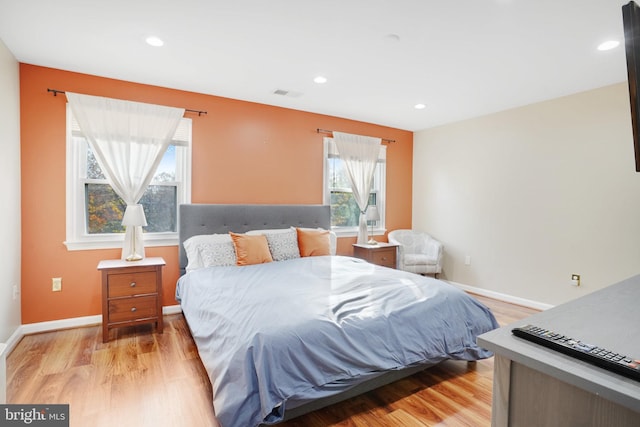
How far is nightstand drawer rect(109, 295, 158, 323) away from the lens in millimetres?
2945

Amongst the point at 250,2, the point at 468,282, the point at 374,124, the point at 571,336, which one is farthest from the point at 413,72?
the point at 468,282

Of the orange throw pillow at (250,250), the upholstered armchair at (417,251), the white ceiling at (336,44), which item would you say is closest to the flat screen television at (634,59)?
the white ceiling at (336,44)

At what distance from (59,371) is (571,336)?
10.2 ft

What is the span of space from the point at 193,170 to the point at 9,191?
1.56 metres

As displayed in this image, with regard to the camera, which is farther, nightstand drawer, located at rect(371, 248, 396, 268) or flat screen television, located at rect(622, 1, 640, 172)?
nightstand drawer, located at rect(371, 248, 396, 268)

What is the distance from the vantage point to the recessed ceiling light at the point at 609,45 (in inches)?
99.1

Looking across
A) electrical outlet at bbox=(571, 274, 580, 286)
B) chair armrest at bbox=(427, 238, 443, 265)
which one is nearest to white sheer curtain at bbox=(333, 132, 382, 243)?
chair armrest at bbox=(427, 238, 443, 265)

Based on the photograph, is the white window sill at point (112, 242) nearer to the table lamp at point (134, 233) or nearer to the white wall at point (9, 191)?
the table lamp at point (134, 233)

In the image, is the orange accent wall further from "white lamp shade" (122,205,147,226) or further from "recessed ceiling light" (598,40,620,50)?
"recessed ceiling light" (598,40,620,50)

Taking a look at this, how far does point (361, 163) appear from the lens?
4.93m

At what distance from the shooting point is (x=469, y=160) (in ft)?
15.5

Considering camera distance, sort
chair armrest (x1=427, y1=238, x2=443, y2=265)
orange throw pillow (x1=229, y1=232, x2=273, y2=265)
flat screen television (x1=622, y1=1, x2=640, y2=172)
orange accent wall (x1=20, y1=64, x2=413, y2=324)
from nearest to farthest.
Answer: flat screen television (x1=622, y1=1, x2=640, y2=172), orange accent wall (x1=20, y1=64, x2=413, y2=324), orange throw pillow (x1=229, y1=232, x2=273, y2=265), chair armrest (x1=427, y1=238, x2=443, y2=265)

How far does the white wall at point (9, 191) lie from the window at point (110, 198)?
1.24 feet

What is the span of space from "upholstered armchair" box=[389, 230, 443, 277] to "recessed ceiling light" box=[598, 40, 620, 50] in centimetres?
295
